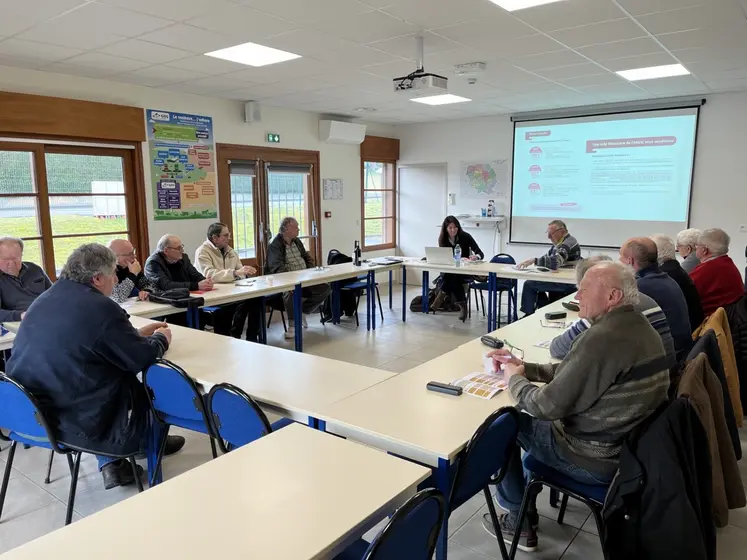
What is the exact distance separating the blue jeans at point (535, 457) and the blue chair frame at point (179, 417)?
4.09 ft

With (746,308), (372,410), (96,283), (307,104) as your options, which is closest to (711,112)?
(746,308)

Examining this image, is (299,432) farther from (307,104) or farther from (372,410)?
(307,104)

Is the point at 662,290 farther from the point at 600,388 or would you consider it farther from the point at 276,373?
the point at 276,373

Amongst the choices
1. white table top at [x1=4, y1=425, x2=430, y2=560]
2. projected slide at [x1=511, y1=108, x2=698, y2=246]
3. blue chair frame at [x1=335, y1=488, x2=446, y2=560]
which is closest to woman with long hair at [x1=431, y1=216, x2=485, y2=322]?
projected slide at [x1=511, y1=108, x2=698, y2=246]

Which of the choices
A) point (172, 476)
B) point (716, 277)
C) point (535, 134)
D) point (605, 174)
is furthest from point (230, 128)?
point (716, 277)

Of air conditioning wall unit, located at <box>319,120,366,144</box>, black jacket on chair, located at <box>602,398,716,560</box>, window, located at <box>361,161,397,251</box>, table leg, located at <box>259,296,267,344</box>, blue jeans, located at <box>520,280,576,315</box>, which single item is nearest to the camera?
black jacket on chair, located at <box>602,398,716,560</box>

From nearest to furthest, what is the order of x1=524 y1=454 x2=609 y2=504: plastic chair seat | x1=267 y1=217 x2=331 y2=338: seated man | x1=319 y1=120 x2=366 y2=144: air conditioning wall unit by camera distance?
x1=524 y1=454 x2=609 y2=504: plastic chair seat < x1=267 y1=217 x2=331 y2=338: seated man < x1=319 y1=120 x2=366 y2=144: air conditioning wall unit

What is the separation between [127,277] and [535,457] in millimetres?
3376

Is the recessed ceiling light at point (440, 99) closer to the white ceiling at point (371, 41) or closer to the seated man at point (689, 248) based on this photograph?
the white ceiling at point (371, 41)

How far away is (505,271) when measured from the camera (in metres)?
5.54

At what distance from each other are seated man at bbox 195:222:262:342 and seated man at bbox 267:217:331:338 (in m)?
0.54

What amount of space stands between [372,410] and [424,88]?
3059 millimetres

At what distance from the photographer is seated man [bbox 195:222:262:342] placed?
16.0ft

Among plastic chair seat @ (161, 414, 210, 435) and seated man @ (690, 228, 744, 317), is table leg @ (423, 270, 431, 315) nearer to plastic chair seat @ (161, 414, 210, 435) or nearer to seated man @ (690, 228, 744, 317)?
seated man @ (690, 228, 744, 317)
